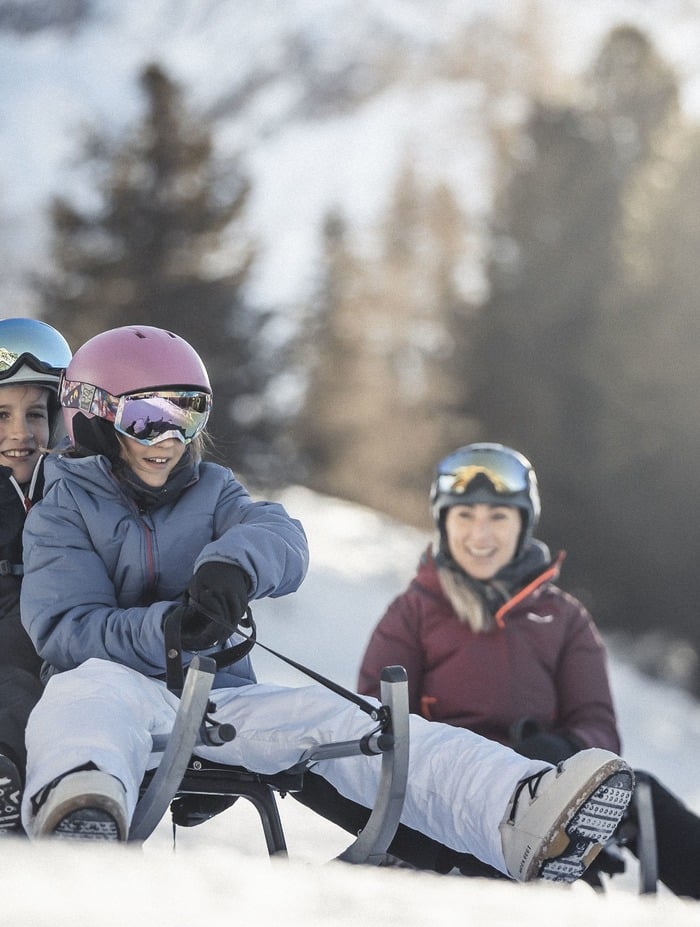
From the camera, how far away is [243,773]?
124 inches

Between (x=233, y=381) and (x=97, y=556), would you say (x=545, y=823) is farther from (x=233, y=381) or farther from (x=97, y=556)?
(x=233, y=381)

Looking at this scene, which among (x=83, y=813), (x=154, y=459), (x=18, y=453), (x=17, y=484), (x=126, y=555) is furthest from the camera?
(x=18, y=453)

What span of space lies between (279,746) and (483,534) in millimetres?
1992

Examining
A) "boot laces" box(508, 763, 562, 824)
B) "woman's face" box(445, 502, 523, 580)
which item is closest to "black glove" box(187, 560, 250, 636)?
"boot laces" box(508, 763, 562, 824)

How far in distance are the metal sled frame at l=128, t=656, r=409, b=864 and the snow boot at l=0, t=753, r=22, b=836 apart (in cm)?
27

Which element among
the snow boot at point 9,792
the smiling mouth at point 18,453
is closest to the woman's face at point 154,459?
the smiling mouth at point 18,453

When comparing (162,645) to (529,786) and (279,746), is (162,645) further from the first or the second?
(529,786)

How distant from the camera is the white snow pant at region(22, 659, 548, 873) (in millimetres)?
2676

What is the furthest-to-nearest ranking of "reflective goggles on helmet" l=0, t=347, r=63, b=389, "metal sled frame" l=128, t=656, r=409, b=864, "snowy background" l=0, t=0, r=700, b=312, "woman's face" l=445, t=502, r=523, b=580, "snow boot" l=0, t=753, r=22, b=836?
"snowy background" l=0, t=0, r=700, b=312, "woman's face" l=445, t=502, r=523, b=580, "reflective goggles on helmet" l=0, t=347, r=63, b=389, "snow boot" l=0, t=753, r=22, b=836, "metal sled frame" l=128, t=656, r=409, b=864

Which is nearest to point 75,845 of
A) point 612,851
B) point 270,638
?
point 612,851

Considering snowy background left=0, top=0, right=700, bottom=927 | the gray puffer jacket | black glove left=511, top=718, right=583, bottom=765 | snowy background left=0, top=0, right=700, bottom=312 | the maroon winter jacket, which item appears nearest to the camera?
snowy background left=0, top=0, right=700, bottom=927

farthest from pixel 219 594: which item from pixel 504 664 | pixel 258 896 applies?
pixel 504 664

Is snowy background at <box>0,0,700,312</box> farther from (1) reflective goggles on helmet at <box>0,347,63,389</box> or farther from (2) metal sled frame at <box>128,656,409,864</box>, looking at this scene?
(2) metal sled frame at <box>128,656,409,864</box>

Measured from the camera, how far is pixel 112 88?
982 inches
